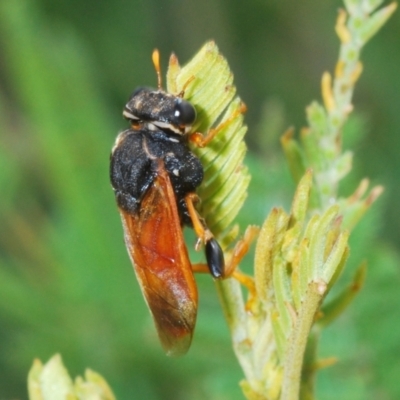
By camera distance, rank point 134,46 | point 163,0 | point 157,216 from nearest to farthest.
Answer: point 157,216 → point 163,0 → point 134,46

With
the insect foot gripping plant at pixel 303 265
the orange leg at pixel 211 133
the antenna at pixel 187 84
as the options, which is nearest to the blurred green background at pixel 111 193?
the insect foot gripping plant at pixel 303 265

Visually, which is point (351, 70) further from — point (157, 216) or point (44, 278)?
point (44, 278)

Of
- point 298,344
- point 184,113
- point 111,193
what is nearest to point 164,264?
point 184,113

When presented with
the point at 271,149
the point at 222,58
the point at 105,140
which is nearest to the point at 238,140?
the point at 222,58

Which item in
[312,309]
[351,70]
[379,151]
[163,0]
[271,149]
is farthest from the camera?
[163,0]

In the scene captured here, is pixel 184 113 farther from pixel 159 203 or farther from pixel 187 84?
pixel 159 203

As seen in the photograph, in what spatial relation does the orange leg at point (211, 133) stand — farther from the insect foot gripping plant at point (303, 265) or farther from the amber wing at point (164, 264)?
the amber wing at point (164, 264)

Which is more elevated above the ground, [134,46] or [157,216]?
[134,46]
